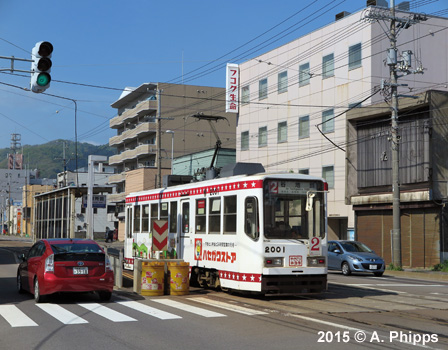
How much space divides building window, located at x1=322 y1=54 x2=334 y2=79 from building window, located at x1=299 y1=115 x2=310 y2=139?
3416 millimetres

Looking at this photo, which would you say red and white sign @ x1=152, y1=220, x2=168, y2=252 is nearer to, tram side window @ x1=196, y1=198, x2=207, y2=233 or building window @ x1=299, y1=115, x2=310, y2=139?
tram side window @ x1=196, y1=198, x2=207, y2=233

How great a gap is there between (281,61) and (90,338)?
134 ft

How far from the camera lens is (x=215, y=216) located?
17422 mm

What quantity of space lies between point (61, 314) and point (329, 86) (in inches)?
1335

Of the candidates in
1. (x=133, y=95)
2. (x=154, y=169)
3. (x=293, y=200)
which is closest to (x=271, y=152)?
(x=154, y=169)

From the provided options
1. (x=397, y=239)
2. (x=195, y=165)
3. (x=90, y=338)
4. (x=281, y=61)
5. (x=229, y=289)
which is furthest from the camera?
(x=195, y=165)

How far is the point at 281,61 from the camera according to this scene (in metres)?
48.6

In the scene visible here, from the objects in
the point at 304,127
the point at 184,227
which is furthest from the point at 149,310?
the point at 304,127

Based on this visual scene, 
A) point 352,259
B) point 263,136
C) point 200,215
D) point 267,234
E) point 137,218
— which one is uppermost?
point 263,136

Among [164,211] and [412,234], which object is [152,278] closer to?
[164,211]

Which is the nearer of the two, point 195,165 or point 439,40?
point 439,40

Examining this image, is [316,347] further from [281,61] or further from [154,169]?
[154,169]

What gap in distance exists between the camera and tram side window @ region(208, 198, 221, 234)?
17.2m

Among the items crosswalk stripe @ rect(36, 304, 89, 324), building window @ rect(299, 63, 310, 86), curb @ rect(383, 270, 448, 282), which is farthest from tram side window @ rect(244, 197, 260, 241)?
building window @ rect(299, 63, 310, 86)
